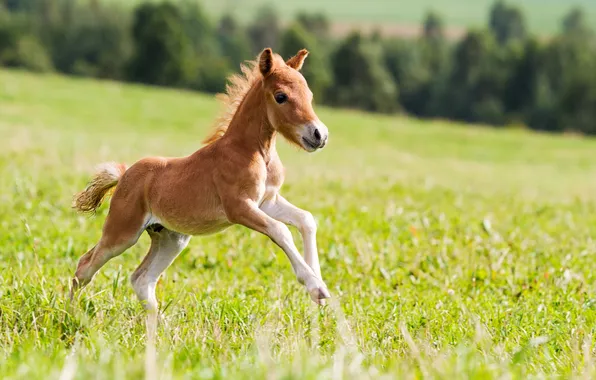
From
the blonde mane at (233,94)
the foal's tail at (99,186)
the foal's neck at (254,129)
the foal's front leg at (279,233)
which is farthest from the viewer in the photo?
the foal's tail at (99,186)

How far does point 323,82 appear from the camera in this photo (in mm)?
101750

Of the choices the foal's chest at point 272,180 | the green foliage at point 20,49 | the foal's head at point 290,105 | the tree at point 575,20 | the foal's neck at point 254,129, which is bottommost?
the green foliage at point 20,49

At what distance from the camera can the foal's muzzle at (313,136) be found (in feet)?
18.0

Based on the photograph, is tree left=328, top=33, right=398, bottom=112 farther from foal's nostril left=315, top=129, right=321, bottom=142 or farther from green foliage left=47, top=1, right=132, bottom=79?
foal's nostril left=315, top=129, right=321, bottom=142

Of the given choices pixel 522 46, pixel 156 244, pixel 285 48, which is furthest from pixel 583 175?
pixel 522 46

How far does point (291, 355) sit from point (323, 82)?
9781cm

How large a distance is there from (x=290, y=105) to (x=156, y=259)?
1.77 m

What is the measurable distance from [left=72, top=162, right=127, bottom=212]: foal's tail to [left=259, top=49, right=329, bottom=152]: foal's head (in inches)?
61.2

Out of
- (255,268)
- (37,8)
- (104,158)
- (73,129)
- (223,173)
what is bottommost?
(37,8)

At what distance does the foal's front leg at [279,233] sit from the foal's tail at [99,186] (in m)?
1.44

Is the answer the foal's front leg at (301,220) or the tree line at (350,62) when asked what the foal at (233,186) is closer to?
the foal's front leg at (301,220)

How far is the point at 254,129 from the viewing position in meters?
5.95

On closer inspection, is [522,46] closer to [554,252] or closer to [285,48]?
[285,48]

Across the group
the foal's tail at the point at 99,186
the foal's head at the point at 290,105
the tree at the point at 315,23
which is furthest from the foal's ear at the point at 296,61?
the tree at the point at 315,23
